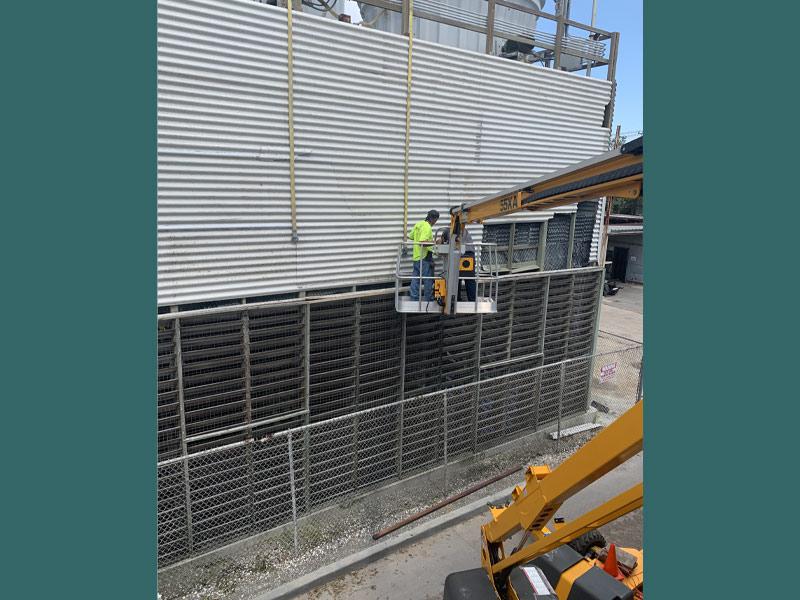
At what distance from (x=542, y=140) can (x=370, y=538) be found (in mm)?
7826

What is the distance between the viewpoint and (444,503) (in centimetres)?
875

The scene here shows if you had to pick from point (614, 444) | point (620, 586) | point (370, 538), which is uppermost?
point (614, 444)

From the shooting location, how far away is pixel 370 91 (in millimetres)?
7531

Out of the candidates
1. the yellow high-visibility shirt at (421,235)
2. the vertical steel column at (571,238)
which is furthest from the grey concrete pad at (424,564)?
the vertical steel column at (571,238)

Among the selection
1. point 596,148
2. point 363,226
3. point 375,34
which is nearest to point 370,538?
point 363,226

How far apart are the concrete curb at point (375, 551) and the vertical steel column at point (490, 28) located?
797cm

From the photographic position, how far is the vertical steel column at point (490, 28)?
839 cm

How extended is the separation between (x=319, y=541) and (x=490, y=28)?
354 inches

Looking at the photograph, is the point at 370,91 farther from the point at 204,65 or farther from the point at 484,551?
the point at 484,551

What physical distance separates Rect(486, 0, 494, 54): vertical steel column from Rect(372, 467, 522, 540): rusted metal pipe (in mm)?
7806

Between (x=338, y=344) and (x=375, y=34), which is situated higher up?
(x=375, y=34)

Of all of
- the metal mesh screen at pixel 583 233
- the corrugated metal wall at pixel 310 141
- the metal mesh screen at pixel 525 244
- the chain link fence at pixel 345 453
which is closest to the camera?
the corrugated metal wall at pixel 310 141

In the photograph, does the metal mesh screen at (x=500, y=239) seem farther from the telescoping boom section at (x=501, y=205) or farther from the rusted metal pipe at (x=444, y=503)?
the rusted metal pipe at (x=444, y=503)

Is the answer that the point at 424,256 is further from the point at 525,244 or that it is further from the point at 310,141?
the point at 525,244
